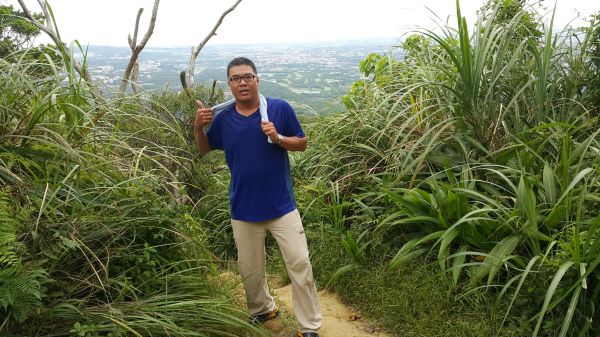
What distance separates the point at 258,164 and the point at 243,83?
1.59 feet

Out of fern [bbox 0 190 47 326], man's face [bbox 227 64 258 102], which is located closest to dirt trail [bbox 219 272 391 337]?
man's face [bbox 227 64 258 102]

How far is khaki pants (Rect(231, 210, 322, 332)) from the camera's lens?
334 cm

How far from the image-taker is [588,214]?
11.6 ft

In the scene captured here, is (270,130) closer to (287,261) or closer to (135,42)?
(287,261)

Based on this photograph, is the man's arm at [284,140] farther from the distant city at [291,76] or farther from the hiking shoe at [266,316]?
the hiking shoe at [266,316]

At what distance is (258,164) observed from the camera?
3.28 meters

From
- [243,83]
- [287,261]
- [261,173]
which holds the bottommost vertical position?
[287,261]

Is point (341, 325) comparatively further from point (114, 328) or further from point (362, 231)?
point (114, 328)

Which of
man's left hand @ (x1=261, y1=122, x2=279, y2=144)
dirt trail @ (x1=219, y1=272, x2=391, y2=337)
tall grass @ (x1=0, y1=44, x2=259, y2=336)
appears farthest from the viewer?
dirt trail @ (x1=219, y1=272, x2=391, y2=337)

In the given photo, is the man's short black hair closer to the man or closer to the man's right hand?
the man

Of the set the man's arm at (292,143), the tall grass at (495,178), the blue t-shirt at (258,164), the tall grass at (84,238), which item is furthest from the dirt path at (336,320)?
the man's arm at (292,143)

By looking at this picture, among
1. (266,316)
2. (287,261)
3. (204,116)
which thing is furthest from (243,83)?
(266,316)

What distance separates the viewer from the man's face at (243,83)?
3.27 metres

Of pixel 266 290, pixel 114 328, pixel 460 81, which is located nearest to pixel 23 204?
pixel 114 328
